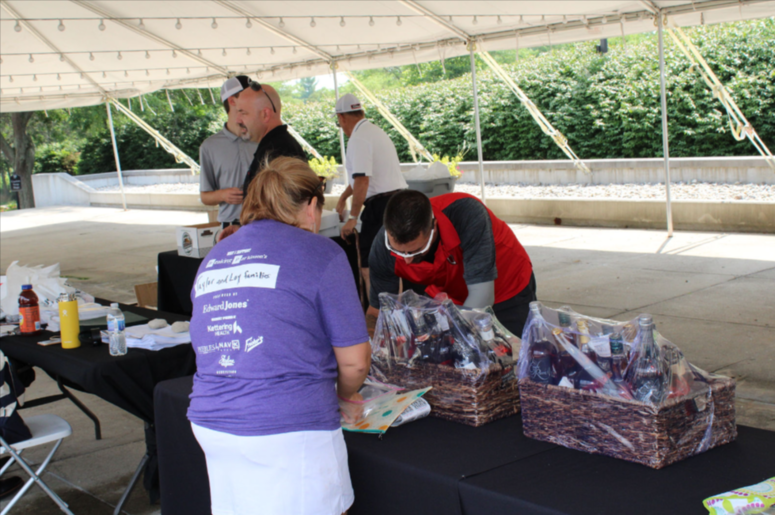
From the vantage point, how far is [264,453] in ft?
4.73

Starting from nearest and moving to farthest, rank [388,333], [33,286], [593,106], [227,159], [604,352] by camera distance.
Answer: [604,352] → [388,333] → [33,286] → [227,159] → [593,106]

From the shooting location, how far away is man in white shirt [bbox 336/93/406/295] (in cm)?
435

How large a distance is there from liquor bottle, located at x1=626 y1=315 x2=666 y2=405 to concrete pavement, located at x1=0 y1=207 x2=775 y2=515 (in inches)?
76.0

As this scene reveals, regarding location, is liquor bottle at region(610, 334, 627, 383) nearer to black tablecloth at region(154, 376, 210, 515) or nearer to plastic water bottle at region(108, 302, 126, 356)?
black tablecloth at region(154, 376, 210, 515)

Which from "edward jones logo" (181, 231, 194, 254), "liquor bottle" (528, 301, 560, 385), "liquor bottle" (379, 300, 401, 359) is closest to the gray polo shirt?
"edward jones logo" (181, 231, 194, 254)

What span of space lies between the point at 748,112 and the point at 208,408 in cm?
1151

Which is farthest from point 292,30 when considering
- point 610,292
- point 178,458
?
point 178,458

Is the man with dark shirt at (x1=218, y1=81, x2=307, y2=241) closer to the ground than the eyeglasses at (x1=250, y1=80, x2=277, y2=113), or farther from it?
closer to the ground

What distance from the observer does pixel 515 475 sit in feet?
4.55

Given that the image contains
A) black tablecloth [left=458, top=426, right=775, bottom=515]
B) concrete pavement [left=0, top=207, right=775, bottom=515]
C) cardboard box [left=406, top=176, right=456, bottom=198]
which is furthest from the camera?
cardboard box [left=406, top=176, right=456, bottom=198]

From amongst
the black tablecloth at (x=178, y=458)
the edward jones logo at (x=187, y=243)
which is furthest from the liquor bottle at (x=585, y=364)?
the edward jones logo at (x=187, y=243)

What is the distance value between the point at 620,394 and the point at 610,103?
40.2 feet

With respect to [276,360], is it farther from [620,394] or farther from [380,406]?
[620,394]

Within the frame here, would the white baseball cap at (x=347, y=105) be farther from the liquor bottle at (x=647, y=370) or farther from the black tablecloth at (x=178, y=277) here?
the liquor bottle at (x=647, y=370)
